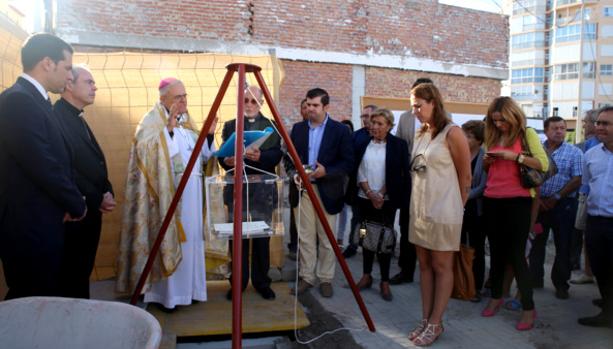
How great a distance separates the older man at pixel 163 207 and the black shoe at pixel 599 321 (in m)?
3.39

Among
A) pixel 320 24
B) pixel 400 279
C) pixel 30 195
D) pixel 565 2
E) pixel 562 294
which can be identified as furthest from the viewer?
pixel 565 2

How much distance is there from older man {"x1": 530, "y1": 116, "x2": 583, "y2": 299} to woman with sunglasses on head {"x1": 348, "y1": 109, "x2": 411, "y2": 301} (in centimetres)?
148

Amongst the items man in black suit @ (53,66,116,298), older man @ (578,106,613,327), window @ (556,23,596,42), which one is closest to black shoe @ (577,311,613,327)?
older man @ (578,106,613,327)

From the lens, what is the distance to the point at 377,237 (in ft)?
15.2

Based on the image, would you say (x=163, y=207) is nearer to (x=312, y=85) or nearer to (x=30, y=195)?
(x=30, y=195)

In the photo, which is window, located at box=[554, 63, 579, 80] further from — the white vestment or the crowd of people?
the white vestment

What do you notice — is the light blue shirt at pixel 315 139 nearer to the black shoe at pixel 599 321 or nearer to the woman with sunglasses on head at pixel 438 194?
the woman with sunglasses on head at pixel 438 194

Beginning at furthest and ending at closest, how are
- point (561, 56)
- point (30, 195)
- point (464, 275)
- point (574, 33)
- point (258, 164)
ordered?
point (561, 56), point (574, 33), point (464, 275), point (258, 164), point (30, 195)

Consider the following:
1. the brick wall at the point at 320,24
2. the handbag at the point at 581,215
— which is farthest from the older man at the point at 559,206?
the brick wall at the point at 320,24

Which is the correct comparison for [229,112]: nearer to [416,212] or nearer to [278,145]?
[278,145]

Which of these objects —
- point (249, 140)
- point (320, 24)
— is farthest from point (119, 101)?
point (320, 24)

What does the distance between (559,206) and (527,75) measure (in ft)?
189

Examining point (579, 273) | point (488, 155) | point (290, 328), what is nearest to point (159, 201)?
point (290, 328)

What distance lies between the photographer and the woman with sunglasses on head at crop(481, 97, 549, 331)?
394 centimetres
